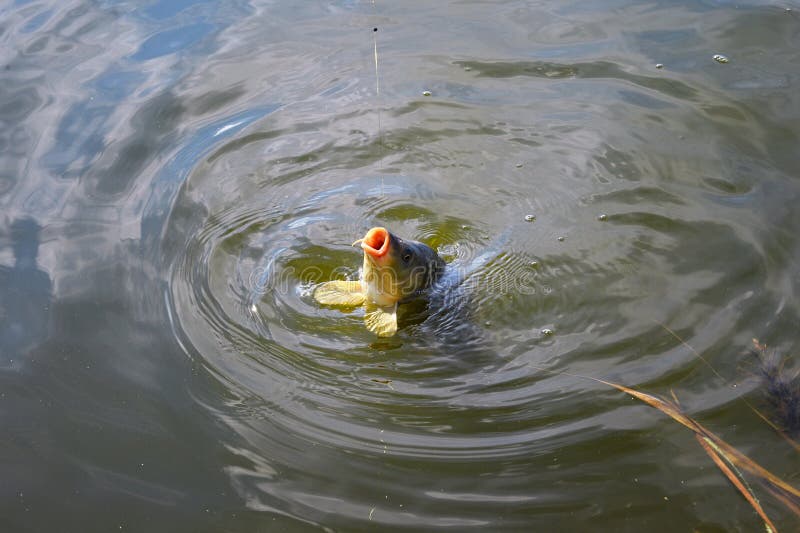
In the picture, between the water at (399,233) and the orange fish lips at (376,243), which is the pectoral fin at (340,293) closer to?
the water at (399,233)

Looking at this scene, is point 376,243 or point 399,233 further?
point 399,233

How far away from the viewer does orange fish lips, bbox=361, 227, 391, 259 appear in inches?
131

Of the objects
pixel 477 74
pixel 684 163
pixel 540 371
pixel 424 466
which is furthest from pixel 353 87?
pixel 424 466

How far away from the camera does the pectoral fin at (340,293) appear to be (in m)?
3.62

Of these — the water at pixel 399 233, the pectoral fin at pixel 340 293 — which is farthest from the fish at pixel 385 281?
the water at pixel 399 233

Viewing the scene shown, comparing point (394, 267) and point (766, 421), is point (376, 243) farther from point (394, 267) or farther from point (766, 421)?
point (766, 421)

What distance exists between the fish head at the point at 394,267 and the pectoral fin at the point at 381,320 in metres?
0.03

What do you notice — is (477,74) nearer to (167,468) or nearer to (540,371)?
(540,371)

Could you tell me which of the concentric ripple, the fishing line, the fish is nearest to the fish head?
the fish

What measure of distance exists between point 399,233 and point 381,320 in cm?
71

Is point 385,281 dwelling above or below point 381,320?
above

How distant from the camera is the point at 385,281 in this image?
3.53 meters

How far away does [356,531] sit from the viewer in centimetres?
256

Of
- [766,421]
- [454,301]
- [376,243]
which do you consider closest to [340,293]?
[376,243]
